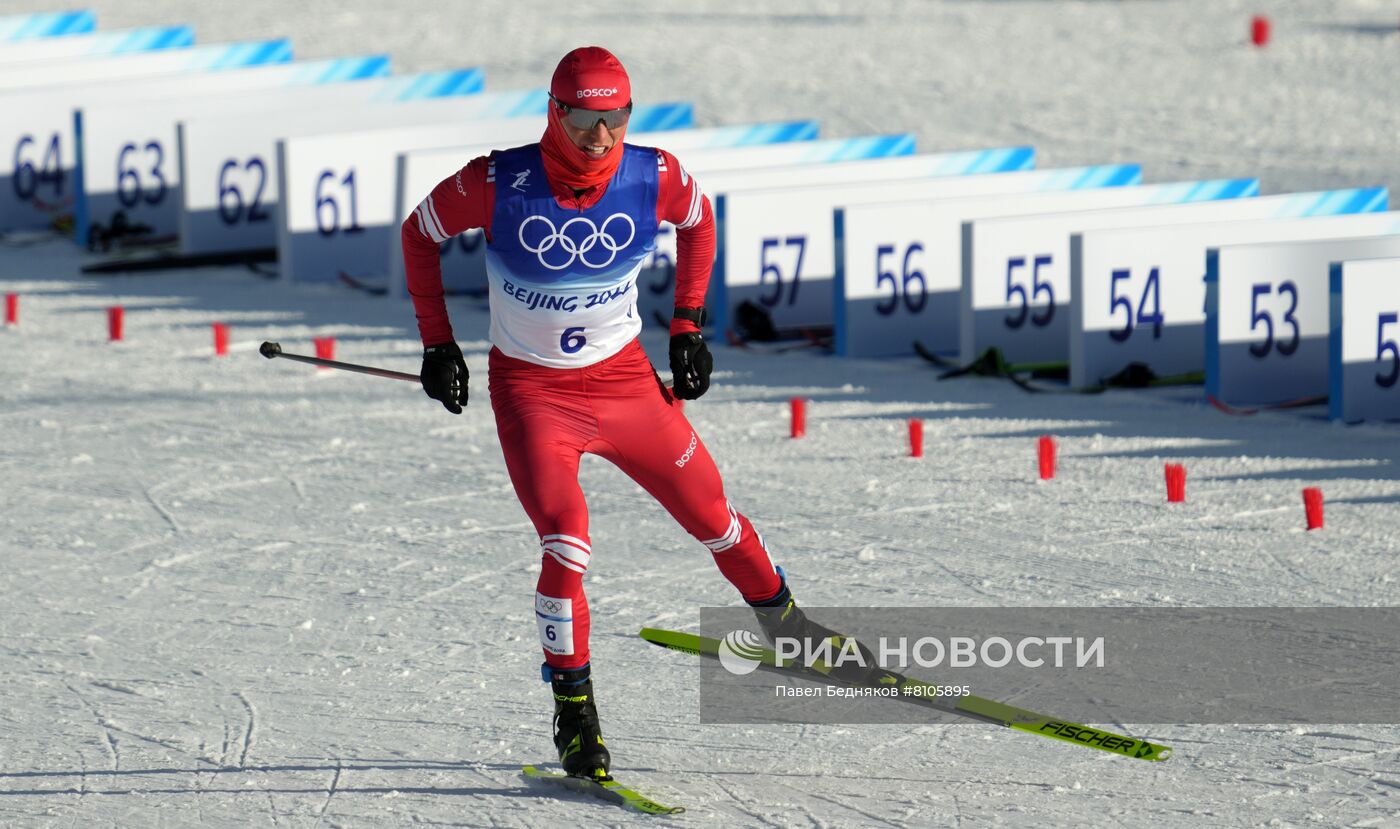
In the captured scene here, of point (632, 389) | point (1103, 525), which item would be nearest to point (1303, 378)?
point (1103, 525)

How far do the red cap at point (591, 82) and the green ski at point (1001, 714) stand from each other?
185cm

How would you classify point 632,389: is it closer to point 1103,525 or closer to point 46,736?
point 46,736

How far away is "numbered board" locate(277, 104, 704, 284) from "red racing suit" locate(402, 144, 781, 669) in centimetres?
897

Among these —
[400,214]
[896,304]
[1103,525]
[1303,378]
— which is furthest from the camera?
[400,214]

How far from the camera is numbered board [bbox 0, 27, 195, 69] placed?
64.7 ft

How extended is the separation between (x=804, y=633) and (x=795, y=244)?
710cm

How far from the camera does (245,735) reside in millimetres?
6832

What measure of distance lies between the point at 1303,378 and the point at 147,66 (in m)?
11.1

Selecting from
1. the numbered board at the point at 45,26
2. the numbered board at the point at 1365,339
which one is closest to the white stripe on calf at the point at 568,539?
the numbered board at the point at 1365,339

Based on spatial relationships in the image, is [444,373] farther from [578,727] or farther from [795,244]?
[795,244]

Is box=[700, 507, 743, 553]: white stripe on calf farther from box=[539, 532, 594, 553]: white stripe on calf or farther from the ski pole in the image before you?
the ski pole

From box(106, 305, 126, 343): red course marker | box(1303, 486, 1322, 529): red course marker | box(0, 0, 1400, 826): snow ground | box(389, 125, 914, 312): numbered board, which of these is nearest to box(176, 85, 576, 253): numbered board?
box(0, 0, 1400, 826): snow ground

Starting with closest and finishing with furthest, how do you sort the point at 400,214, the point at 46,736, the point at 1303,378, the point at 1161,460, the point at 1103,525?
the point at 46,736, the point at 1103,525, the point at 1161,460, the point at 1303,378, the point at 400,214

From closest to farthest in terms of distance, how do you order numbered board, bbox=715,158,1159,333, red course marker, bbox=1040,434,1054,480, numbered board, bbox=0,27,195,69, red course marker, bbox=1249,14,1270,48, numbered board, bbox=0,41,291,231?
1. red course marker, bbox=1040,434,1054,480
2. numbered board, bbox=715,158,1159,333
3. numbered board, bbox=0,41,291,231
4. numbered board, bbox=0,27,195,69
5. red course marker, bbox=1249,14,1270,48
